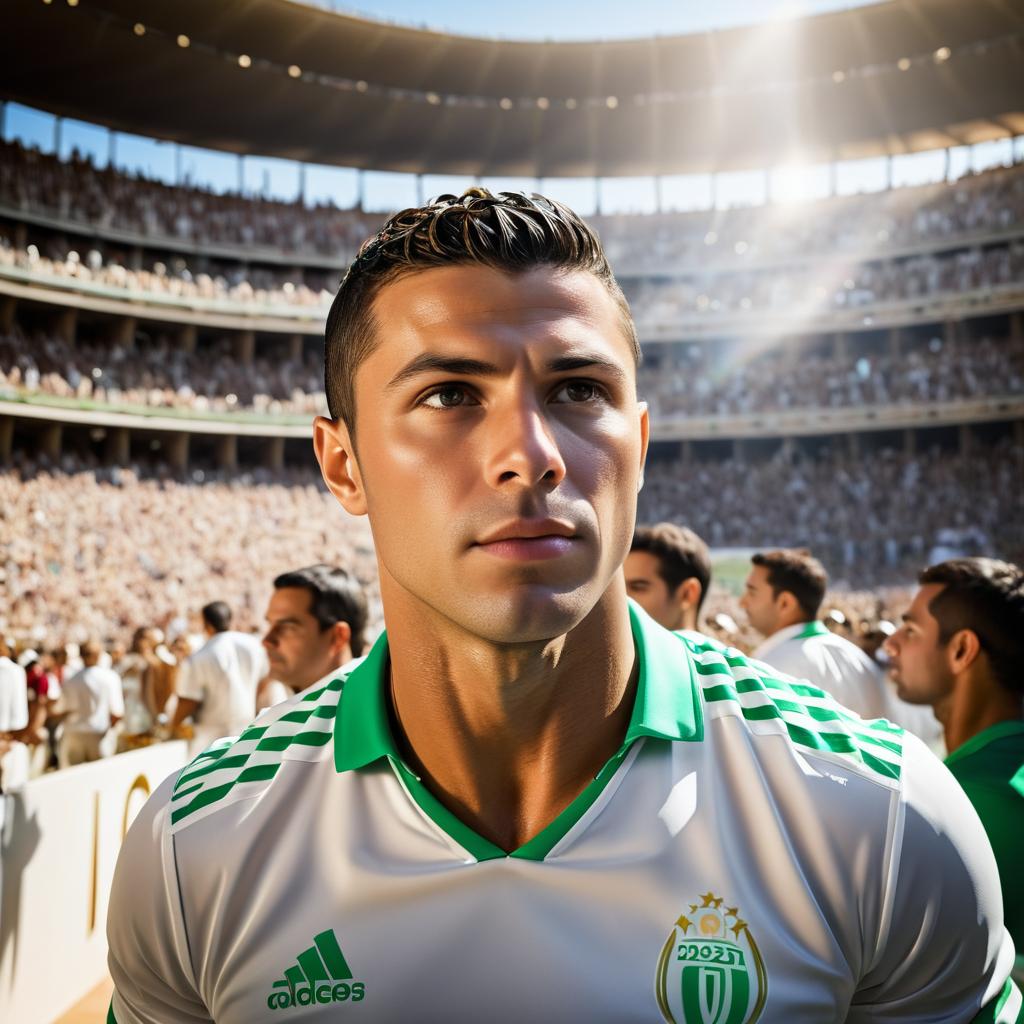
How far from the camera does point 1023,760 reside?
3.17 m

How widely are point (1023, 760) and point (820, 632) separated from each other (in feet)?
7.79

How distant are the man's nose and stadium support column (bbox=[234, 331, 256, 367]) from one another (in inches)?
1323

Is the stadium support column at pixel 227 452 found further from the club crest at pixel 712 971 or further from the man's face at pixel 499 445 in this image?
the club crest at pixel 712 971

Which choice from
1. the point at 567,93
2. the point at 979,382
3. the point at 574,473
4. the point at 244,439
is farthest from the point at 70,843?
the point at 567,93

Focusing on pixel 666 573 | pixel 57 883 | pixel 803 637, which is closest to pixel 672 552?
pixel 666 573

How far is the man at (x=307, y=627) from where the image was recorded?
16.1ft

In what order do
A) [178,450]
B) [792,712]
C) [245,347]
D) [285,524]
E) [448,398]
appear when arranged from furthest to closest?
[245,347] < [178,450] < [285,524] < [792,712] < [448,398]

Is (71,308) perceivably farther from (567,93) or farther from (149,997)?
(149,997)

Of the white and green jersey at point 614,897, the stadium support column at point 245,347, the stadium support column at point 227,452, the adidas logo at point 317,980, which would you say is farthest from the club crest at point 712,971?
the stadium support column at point 245,347

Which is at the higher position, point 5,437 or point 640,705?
point 5,437

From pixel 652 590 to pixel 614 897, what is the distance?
3893mm

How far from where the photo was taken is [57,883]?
209 inches

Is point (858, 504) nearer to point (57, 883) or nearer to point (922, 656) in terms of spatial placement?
point (922, 656)

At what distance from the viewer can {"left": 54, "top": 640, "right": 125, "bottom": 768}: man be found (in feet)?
31.9
